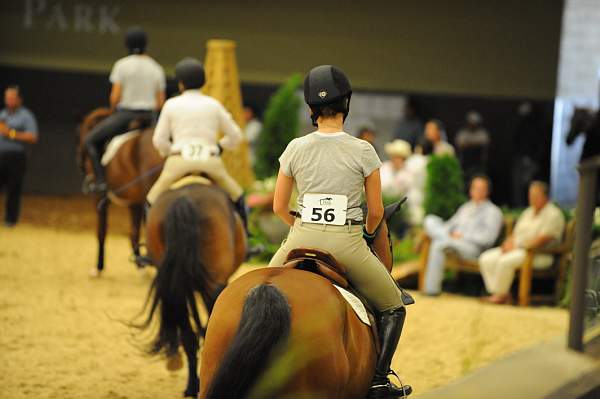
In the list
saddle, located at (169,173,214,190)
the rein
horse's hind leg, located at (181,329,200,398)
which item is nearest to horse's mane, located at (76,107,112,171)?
the rein

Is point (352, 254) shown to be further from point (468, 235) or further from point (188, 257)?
point (468, 235)

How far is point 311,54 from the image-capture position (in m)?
17.7

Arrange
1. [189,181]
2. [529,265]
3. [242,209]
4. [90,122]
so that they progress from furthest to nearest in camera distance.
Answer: [90,122] < [529,265] < [242,209] < [189,181]

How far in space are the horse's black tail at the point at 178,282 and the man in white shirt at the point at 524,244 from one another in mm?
5419

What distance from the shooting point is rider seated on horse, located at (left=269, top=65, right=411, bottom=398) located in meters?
4.77

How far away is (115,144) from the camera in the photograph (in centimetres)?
1116

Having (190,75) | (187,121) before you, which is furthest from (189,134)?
(190,75)

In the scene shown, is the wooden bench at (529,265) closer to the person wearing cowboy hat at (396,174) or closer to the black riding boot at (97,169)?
the person wearing cowboy hat at (396,174)

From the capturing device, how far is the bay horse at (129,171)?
10641 millimetres

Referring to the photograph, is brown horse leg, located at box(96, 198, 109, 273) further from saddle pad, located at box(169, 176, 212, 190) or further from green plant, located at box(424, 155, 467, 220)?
saddle pad, located at box(169, 176, 212, 190)

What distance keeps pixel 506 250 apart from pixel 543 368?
6926 millimetres

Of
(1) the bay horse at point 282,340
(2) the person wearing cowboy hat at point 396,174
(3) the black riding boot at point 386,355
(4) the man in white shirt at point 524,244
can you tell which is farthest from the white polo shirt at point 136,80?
(1) the bay horse at point 282,340

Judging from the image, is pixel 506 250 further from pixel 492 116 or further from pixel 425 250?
pixel 492 116

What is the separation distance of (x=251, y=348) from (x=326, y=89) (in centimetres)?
143
